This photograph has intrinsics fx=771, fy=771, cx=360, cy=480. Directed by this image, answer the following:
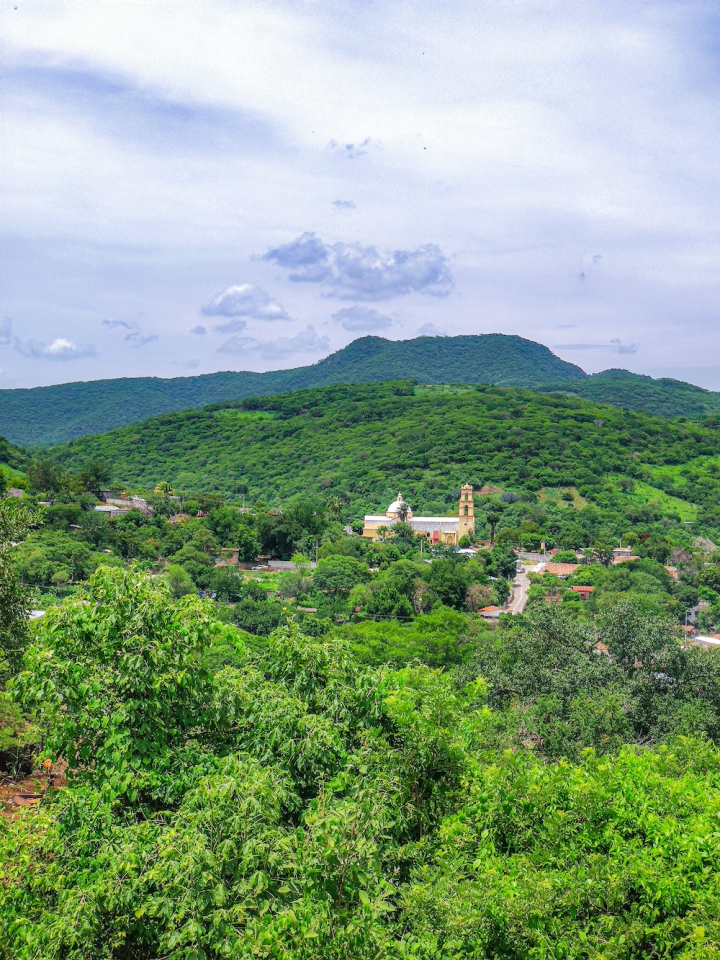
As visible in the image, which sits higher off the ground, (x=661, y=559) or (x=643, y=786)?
(x=643, y=786)

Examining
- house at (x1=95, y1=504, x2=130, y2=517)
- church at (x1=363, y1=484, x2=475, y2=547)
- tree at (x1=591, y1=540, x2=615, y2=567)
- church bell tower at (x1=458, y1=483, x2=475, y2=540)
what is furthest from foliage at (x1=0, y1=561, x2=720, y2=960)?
church bell tower at (x1=458, y1=483, x2=475, y2=540)

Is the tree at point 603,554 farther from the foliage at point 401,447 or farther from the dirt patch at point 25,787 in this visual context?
the dirt patch at point 25,787

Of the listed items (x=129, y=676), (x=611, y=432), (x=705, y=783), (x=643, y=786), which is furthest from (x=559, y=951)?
(x=611, y=432)

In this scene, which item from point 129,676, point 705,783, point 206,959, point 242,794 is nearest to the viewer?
point 206,959

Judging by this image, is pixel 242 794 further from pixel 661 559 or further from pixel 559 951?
pixel 661 559

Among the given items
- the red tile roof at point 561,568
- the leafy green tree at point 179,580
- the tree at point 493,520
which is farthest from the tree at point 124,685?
the tree at point 493,520

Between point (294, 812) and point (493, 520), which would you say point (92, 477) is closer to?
point (493, 520)

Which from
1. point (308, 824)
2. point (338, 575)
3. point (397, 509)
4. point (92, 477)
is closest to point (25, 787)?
point (308, 824)
